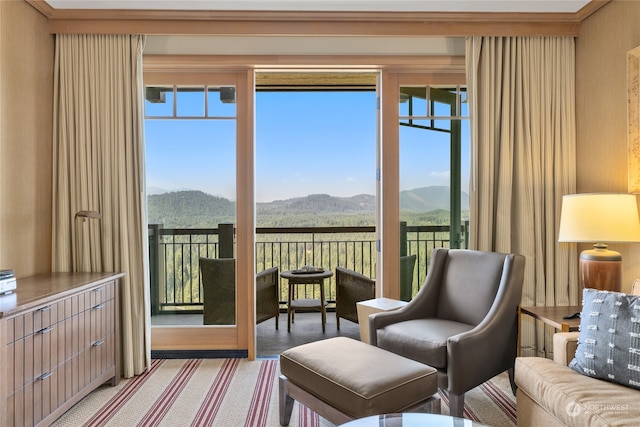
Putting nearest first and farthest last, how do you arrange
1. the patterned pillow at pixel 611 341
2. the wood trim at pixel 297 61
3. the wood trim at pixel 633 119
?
the patterned pillow at pixel 611 341
the wood trim at pixel 633 119
the wood trim at pixel 297 61

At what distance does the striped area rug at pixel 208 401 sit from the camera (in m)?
2.46

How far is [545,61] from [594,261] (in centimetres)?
172

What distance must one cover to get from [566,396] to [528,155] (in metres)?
2.09

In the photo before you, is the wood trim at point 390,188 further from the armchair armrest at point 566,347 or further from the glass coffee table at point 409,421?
the glass coffee table at point 409,421

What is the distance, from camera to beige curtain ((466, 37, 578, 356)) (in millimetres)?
3322

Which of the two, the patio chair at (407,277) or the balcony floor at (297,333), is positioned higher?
the patio chair at (407,277)

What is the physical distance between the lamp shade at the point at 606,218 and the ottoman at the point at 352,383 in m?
1.34

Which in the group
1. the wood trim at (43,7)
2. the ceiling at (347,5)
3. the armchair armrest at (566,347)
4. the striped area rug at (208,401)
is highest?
the ceiling at (347,5)

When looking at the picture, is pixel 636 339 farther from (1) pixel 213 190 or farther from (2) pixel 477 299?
(1) pixel 213 190

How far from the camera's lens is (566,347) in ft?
7.06

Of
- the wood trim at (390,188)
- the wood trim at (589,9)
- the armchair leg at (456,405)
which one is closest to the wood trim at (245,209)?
→ the wood trim at (390,188)

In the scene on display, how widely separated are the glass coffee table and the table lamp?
58.7 inches

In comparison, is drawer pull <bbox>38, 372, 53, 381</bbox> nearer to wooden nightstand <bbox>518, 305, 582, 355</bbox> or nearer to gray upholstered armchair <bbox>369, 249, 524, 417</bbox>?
gray upholstered armchair <bbox>369, 249, 524, 417</bbox>

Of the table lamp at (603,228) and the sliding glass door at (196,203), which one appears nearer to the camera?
Result: the table lamp at (603,228)
